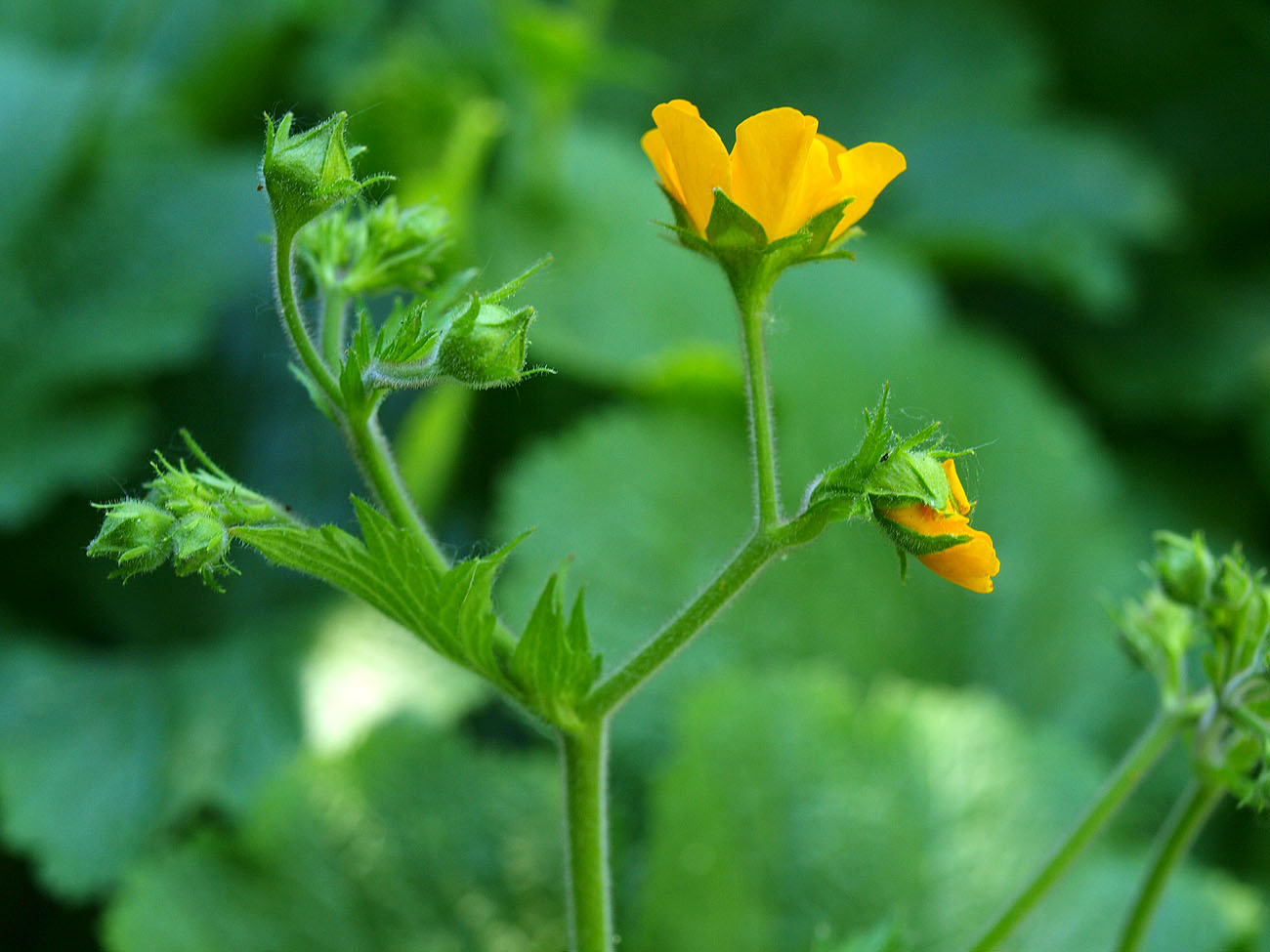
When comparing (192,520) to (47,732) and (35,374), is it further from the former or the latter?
(35,374)

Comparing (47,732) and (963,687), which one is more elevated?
(963,687)

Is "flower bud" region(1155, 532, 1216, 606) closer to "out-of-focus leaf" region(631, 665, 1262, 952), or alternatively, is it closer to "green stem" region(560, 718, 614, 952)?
"green stem" region(560, 718, 614, 952)

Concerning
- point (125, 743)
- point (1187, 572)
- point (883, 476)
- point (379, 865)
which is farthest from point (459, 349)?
point (125, 743)

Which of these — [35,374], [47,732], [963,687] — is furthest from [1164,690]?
[35,374]

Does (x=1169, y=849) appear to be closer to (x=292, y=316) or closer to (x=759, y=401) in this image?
(x=759, y=401)

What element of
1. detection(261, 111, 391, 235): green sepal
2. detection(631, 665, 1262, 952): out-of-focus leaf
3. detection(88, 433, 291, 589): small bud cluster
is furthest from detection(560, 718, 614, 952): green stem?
detection(631, 665, 1262, 952): out-of-focus leaf

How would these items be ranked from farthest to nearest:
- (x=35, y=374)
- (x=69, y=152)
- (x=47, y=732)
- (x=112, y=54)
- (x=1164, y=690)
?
(x=112, y=54) → (x=69, y=152) → (x=35, y=374) → (x=47, y=732) → (x=1164, y=690)
